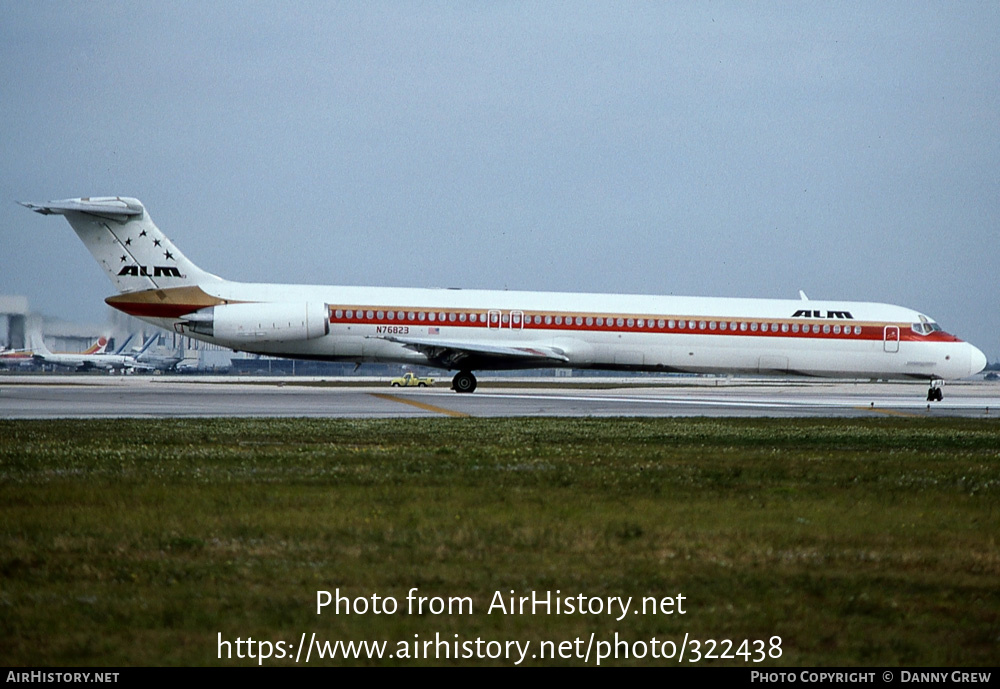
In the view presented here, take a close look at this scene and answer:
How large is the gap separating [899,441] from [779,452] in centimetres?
376

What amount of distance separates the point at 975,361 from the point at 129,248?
30.9m

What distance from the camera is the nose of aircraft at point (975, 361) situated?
38844 millimetres

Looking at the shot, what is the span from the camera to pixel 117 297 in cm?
3734

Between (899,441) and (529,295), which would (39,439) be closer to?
(899,441)

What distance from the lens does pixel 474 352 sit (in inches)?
1451

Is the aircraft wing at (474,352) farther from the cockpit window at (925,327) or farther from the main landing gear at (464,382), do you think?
the cockpit window at (925,327)

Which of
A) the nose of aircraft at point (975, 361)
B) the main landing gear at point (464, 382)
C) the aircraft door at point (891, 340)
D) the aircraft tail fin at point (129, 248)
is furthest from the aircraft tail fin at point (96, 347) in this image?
the nose of aircraft at point (975, 361)

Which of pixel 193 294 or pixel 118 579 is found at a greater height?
pixel 193 294

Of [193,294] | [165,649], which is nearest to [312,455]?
[165,649]

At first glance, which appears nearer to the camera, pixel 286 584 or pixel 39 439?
pixel 286 584

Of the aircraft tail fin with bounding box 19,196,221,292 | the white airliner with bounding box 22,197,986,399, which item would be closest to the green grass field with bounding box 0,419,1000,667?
the white airliner with bounding box 22,197,986,399

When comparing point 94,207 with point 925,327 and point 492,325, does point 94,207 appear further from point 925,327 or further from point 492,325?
point 925,327

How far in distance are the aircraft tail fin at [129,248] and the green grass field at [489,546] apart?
22.1 meters

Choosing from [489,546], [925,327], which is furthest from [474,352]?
[489,546]
